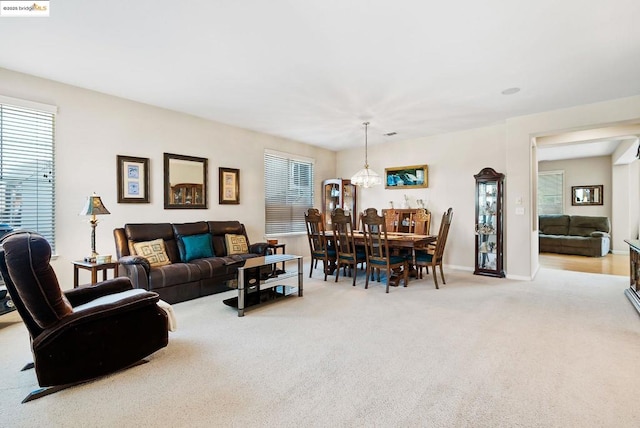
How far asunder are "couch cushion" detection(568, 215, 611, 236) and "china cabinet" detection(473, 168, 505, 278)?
4.70m

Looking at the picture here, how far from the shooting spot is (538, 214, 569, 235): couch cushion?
8.45 metres

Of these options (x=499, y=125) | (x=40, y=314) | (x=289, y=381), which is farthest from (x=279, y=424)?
(x=499, y=125)

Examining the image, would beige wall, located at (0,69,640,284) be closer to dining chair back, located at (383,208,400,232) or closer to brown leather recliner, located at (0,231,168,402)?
dining chair back, located at (383,208,400,232)

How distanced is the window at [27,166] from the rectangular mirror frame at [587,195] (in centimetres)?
1189

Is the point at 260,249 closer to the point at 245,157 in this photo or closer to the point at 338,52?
the point at 245,157

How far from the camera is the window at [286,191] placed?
6.29 metres

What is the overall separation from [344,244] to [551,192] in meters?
8.13

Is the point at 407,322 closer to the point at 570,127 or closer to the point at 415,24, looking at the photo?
the point at 415,24

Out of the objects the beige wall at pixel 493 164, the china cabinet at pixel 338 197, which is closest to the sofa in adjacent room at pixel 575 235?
the beige wall at pixel 493 164

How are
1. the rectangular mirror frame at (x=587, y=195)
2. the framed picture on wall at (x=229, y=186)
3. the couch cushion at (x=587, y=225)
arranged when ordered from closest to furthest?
1. the framed picture on wall at (x=229, y=186)
2. the couch cushion at (x=587, y=225)
3. the rectangular mirror frame at (x=587, y=195)

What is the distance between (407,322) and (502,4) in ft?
9.37

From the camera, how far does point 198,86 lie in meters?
3.83

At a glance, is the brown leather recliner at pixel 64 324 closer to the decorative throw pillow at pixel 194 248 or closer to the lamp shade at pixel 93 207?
the lamp shade at pixel 93 207

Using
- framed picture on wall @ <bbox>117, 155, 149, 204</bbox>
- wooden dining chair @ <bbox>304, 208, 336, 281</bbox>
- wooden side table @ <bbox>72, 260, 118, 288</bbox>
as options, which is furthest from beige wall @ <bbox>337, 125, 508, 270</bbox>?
wooden side table @ <bbox>72, 260, 118, 288</bbox>
